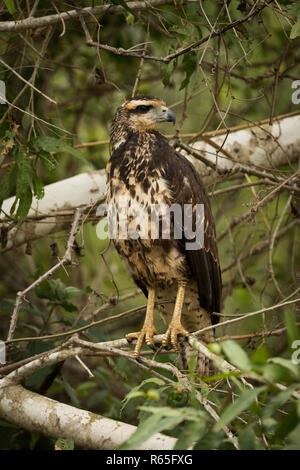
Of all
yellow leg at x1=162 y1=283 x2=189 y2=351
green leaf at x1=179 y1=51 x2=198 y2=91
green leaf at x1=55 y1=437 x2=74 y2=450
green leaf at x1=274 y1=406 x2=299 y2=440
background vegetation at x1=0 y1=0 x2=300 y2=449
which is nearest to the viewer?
green leaf at x1=274 y1=406 x2=299 y2=440

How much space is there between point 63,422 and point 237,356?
58.1 inches

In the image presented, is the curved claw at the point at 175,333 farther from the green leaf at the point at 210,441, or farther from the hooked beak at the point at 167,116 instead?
the green leaf at the point at 210,441

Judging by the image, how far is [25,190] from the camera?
361 centimetres

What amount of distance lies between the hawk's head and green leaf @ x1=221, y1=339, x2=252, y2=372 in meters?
2.12

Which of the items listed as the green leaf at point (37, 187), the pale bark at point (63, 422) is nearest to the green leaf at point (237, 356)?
the pale bark at point (63, 422)

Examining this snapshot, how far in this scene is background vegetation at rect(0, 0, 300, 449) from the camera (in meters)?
2.81

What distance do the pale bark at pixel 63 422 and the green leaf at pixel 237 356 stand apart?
0.86 m

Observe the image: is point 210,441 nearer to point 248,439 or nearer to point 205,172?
point 248,439

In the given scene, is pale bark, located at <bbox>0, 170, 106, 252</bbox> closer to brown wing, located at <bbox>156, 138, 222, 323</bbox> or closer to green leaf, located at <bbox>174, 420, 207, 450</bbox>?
brown wing, located at <bbox>156, 138, 222, 323</bbox>

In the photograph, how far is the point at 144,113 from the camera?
383 cm

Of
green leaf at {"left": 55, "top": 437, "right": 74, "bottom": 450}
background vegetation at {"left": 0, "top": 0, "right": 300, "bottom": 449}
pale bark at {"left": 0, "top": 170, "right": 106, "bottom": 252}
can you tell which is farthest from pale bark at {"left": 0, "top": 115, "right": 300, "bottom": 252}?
green leaf at {"left": 55, "top": 437, "right": 74, "bottom": 450}

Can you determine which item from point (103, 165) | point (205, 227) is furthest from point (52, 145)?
point (103, 165)
